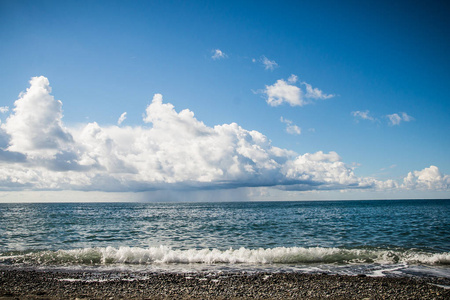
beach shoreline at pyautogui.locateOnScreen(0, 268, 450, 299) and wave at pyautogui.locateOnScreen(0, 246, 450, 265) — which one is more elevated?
beach shoreline at pyautogui.locateOnScreen(0, 268, 450, 299)

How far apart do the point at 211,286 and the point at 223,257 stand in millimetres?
5961

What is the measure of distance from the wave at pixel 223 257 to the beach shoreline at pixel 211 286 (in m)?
3.15

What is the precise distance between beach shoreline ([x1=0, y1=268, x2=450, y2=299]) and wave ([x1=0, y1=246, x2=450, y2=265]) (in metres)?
3.15

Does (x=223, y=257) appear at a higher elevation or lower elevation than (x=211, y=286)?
lower

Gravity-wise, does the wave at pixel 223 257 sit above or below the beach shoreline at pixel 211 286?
below

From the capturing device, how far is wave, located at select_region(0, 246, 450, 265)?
16.7m

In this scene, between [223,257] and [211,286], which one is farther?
[223,257]

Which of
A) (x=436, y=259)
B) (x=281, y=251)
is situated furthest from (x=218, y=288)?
(x=436, y=259)

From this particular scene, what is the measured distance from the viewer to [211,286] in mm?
11422

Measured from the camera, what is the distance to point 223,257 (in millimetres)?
17250

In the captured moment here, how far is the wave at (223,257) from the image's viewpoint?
1669 centimetres

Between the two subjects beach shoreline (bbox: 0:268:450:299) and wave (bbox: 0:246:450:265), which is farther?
wave (bbox: 0:246:450:265)

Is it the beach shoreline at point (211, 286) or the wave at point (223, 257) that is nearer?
the beach shoreline at point (211, 286)

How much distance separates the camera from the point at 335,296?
10.3m
